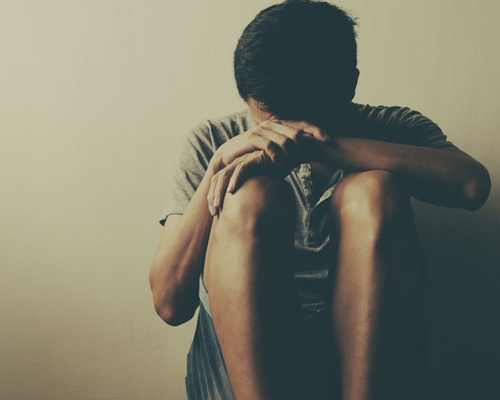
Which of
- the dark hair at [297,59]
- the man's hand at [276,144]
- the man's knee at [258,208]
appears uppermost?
the dark hair at [297,59]

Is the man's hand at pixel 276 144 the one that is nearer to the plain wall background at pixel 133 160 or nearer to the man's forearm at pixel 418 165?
the man's forearm at pixel 418 165

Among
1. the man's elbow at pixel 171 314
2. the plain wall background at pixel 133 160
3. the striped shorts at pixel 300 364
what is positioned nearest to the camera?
the striped shorts at pixel 300 364

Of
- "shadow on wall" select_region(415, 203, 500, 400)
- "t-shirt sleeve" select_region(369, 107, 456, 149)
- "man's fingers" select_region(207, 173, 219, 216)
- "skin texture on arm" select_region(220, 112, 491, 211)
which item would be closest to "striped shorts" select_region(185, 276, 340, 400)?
"man's fingers" select_region(207, 173, 219, 216)

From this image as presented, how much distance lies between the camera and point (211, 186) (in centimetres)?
71

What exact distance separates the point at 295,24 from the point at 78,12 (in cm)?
71

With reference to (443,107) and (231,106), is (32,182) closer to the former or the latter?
(231,106)

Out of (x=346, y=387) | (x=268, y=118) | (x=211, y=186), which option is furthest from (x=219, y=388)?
(x=268, y=118)

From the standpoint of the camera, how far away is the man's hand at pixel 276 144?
0.71m

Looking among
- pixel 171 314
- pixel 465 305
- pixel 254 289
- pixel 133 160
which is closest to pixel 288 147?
pixel 254 289

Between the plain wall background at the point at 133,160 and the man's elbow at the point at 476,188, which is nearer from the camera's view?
the man's elbow at the point at 476,188

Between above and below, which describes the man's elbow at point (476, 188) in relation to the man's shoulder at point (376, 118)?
below

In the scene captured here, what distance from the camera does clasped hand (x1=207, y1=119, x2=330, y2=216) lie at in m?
0.68

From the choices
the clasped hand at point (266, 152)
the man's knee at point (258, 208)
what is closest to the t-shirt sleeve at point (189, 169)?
the clasped hand at point (266, 152)

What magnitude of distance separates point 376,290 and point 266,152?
0.88 feet
